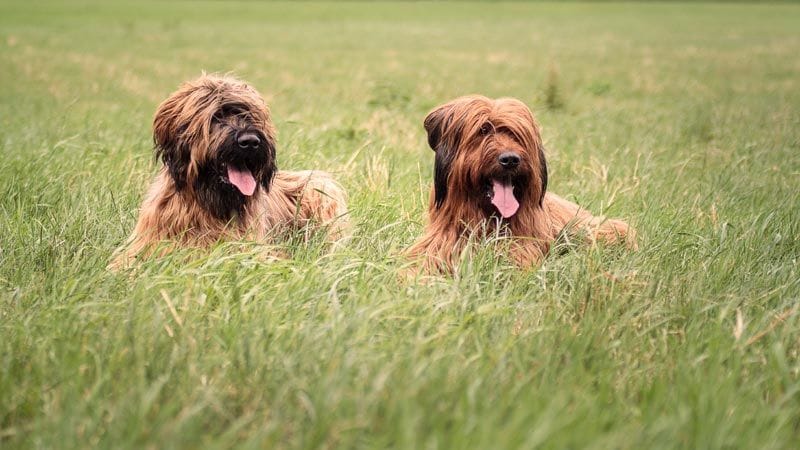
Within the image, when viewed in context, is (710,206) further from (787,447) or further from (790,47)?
(790,47)

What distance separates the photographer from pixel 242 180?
200 inches

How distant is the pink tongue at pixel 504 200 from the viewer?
4727 millimetres

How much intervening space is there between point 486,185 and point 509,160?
25 cm

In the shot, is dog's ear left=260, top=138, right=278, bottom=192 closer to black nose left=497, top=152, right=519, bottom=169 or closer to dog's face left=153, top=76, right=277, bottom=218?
dog's face left=153, top=76, right=277, bottom=218

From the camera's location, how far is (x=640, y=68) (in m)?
19.3

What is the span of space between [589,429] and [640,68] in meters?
17.8

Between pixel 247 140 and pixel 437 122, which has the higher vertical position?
pixel 437 122

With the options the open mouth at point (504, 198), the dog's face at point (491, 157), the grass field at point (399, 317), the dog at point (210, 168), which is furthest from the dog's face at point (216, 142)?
the open mouth at point (504, 198)

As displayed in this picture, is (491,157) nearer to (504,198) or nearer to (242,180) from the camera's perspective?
(504,198)

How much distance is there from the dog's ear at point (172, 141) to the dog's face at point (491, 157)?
5.02 ft

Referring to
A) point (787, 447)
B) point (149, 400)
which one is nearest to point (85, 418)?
point (149, 400)

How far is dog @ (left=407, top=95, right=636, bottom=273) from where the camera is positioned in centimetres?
471

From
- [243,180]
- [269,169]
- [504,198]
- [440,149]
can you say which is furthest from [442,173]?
[243,180]

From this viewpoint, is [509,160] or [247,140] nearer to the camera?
[509,160]
